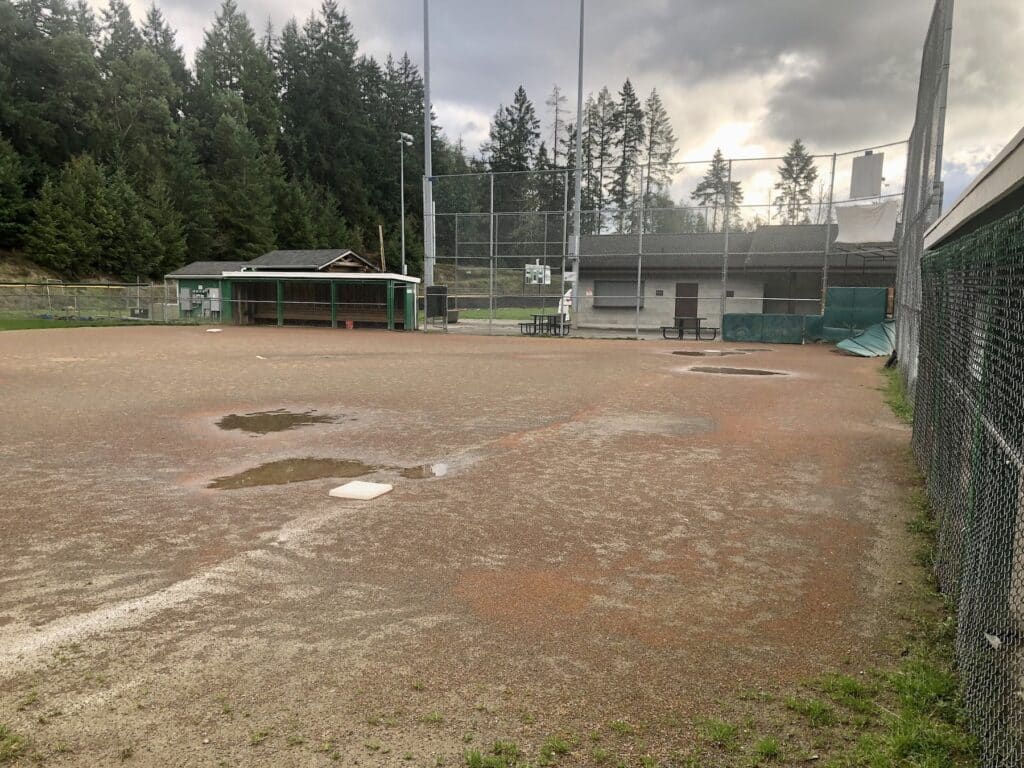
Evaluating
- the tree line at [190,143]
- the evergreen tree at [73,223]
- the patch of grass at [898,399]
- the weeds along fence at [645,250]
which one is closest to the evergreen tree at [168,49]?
the tree line at [190,143]

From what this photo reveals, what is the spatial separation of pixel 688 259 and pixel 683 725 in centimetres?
3126

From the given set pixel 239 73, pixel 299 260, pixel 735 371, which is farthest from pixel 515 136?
pixel 735 371

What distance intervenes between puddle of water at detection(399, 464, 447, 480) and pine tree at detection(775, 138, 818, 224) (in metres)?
23.2

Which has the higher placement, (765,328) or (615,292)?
(615,292)

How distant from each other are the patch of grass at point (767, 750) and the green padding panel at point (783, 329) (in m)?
25.3

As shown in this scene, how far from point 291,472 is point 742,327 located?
23.3 metres

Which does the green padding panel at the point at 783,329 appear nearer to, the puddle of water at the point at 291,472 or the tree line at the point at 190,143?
the puddle of water at the point at 291,472

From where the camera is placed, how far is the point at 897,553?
488cm

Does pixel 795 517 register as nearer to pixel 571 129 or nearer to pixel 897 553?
pixel 897 553

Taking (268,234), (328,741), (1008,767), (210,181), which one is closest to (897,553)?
(1008,767)

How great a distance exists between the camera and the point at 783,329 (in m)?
Answer: 26.4

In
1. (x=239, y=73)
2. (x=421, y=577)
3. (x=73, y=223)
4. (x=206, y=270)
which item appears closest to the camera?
(x=421, y=577)

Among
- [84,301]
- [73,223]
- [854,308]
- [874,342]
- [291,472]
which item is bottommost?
[291,472]

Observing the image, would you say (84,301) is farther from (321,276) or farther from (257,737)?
(257,737)
